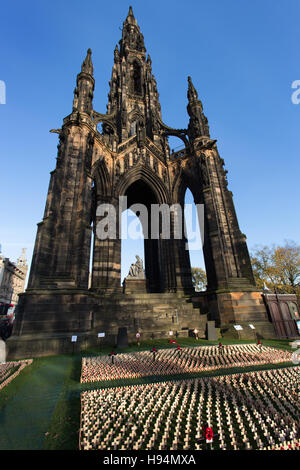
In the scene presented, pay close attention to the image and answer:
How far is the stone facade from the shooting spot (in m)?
36.1

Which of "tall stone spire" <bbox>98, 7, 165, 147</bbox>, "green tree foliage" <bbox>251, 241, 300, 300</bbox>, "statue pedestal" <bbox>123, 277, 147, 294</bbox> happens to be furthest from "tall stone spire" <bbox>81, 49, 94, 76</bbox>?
"green tree foliage" <bbox>251, 241, 300, 300</bbox>

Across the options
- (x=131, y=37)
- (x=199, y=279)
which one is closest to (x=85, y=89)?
(x=131, y=37)

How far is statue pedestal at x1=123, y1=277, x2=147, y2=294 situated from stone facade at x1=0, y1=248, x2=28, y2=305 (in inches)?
1261

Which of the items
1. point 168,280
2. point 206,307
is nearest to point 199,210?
point 168,280

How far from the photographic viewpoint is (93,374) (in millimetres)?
5105

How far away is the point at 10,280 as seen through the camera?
40406 mm

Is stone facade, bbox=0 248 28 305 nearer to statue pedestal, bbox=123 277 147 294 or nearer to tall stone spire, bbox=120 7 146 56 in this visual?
statue pedestal, bbox=123 277 147 294

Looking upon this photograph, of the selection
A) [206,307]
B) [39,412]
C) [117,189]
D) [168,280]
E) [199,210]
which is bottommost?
[39,412]

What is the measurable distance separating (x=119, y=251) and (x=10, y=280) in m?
37.2

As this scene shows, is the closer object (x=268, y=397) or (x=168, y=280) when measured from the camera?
(x=268, y=397)

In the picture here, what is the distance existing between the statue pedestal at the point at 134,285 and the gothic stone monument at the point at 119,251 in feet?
0.37

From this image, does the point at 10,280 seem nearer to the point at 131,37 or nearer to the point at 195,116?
the point at 195,116

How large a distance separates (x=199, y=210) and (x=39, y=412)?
47.2 ft
